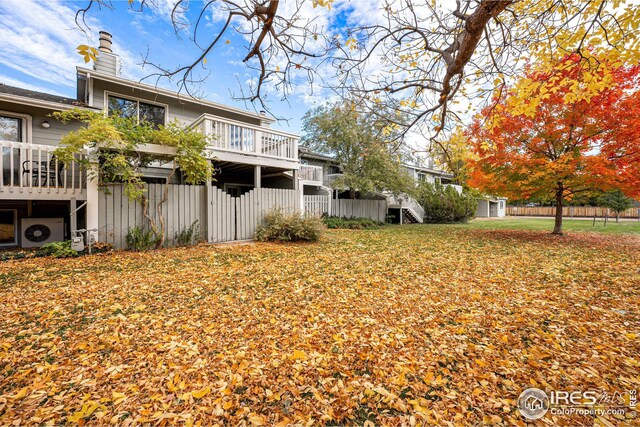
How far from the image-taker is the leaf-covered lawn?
182 cm

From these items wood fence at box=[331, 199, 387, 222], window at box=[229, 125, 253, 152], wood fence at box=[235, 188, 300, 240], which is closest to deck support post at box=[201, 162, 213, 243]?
wood fence at box=[235, 188, 300, 240]

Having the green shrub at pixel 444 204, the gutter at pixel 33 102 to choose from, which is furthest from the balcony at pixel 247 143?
the green shrub at pixel 444 204

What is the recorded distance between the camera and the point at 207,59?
317 cm

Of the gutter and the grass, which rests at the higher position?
the gutter

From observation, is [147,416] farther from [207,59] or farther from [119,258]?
[119,258]

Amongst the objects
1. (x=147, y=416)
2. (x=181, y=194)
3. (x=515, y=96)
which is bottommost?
(x=147, y=416)

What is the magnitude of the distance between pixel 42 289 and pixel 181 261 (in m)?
2.17

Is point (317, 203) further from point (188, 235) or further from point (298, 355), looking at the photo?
point (298, 355)

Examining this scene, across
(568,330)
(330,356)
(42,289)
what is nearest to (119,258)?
(42,289)

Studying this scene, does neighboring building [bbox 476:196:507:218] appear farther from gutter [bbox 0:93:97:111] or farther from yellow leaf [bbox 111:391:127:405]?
gutter [bbox 0:93:97:111]

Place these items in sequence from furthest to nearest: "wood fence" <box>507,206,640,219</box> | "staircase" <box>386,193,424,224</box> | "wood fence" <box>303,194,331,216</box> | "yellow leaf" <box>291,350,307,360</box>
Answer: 1. "wood fence" <box>507,206,640,219</box>
2. "staircase" <box>386,193,424,224</box>
3. "wood fence" <box>303,194,331,216</box>
4. "yellow leaf" <box>291,350,307,360</box>

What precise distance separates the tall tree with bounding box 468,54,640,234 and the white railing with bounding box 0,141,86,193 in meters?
10.4

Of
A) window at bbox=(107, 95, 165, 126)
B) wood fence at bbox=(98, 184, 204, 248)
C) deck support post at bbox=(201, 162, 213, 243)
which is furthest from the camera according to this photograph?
window at bbox=(107, 95, 165, 126)

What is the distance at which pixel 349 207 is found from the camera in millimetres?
16609
